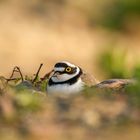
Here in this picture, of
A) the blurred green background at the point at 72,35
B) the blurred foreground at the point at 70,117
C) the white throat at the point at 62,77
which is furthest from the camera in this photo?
the blurred green background at the point at 72,35

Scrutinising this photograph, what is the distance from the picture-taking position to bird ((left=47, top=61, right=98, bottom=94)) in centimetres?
1016

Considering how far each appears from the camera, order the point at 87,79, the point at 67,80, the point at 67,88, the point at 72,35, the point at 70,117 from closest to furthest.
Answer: the point at 70,117 < the point at 67,88 < the point at 67,80 < the point at 87,79 < the point at 72,35

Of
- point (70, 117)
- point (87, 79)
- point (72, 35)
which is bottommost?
point (72, 35)

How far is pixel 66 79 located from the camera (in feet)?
34.3

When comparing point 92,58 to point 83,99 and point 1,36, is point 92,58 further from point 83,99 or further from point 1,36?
point 83,99

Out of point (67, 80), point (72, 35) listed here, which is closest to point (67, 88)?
point (67, 80)

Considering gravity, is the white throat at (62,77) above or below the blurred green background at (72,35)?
above

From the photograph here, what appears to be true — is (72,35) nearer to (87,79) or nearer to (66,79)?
(87,79)

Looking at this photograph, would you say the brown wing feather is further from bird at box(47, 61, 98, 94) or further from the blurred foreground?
the blurred foreground

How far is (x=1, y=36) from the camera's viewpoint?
27156 millimetres

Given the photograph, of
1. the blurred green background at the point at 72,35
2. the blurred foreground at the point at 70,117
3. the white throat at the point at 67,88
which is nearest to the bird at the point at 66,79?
the white throat at the point at 67,88

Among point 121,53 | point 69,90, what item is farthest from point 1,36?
point 69,90

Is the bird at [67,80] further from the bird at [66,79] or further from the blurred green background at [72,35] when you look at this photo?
the blurred green background at [72,35]

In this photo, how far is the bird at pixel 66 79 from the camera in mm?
10164
